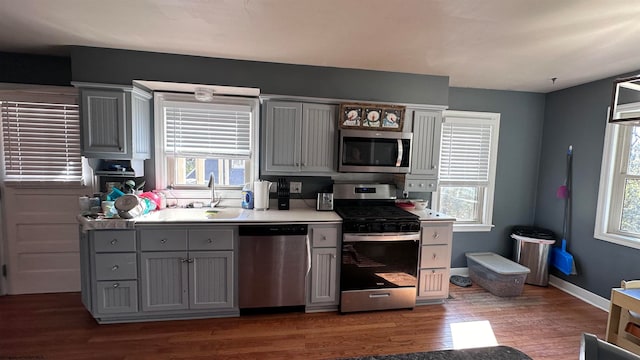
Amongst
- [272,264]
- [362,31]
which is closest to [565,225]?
[362,31]

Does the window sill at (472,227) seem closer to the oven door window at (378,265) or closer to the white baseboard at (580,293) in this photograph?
the white baseboard at (580,293)

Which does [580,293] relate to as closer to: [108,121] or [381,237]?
[381,237]

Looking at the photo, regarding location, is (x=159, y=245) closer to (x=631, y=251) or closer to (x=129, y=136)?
(x=129, y=136)

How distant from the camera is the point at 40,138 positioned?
2848mm

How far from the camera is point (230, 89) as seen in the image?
2.88 m

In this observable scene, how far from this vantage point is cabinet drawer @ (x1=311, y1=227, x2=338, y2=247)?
2.67 meters

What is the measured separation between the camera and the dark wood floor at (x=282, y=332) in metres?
2.19

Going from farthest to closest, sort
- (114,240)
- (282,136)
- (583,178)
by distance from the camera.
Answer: (583,178)
(282,136)
(114,240)

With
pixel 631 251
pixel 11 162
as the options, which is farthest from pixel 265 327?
pixel 631 251

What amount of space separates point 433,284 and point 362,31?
8.19 feet

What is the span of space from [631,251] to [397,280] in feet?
7.67

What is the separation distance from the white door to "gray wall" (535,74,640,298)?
17.9ft

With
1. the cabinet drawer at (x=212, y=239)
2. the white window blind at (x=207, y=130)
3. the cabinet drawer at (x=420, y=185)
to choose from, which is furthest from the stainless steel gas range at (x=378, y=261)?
the white window blind at (x=207, y=130)

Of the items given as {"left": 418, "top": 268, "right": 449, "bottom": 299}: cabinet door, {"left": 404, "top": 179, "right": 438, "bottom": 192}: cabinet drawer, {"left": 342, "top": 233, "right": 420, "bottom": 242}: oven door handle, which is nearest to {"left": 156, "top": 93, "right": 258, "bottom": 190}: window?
{"left": 342, "top": 233, "right": 420, "bottom": 242}: oven door handle
